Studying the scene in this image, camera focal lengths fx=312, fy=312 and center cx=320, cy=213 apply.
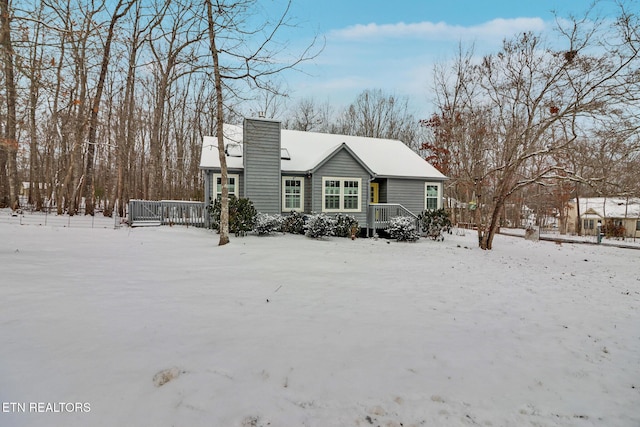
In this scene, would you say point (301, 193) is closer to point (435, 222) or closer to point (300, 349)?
point (435, 222)

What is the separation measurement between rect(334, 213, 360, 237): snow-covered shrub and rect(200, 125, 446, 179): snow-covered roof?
2.81 metres

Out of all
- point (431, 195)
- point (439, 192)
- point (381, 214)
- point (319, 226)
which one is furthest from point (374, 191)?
point (319, 226)

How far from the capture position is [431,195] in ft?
58.0

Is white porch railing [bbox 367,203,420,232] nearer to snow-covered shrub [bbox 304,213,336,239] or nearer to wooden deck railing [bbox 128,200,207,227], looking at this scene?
snow-covered shrub [bbox 304,213,336,239]

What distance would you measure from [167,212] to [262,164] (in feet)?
16.1

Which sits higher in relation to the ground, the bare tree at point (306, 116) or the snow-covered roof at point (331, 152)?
the bare tree at point (306, 116)

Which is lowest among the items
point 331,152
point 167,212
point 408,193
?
point 167,212

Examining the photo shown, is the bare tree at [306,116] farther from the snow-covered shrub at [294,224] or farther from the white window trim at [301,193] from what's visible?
the snow-covered shrub at [294,224]

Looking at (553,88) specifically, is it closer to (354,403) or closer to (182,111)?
(354,403)

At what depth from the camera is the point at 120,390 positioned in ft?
7.49

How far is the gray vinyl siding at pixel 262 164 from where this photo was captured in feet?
45.6
